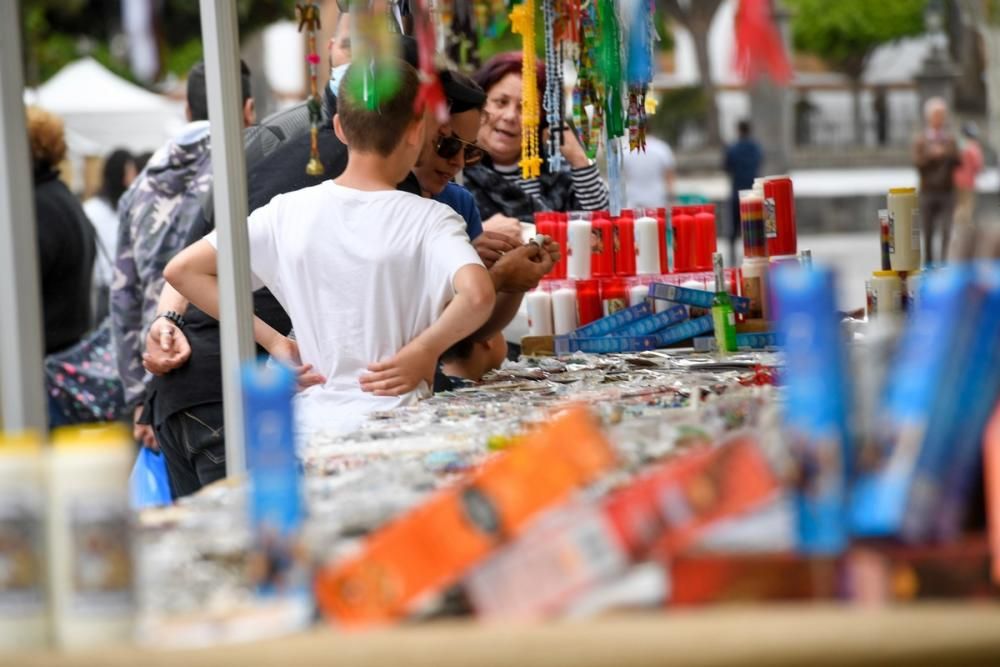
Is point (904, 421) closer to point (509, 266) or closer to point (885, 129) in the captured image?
point (509, 266)

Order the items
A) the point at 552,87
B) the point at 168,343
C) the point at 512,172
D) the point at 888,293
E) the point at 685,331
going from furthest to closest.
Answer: the point at 512,172
the point at 685,331
the point at 552,87
the point at 888,293
the point at 168,343

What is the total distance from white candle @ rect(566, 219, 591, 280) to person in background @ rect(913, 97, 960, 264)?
34.6ft

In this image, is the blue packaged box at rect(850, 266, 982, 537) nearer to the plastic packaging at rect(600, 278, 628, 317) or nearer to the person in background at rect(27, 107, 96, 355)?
the plastic packaging at rect(600, 278, 628, 317)

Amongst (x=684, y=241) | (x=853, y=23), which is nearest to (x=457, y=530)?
(x=684, y=241)

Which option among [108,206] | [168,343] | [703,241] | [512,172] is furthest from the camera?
[108,206]

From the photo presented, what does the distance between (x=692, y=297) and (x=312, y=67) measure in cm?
119

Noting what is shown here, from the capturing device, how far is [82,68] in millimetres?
14828

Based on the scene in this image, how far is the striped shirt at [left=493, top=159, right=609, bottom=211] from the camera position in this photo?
17.4ft

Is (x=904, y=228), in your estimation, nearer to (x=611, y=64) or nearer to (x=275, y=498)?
(x=611, y=64)

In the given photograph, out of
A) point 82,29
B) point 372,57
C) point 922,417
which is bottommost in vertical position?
point 922,417

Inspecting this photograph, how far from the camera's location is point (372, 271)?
314cm

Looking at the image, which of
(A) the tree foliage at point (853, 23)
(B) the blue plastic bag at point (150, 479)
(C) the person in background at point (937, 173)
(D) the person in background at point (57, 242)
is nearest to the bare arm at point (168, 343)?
(B) the blue plastic bag at point (150, 479)

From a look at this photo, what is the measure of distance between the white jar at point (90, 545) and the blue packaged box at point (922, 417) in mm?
712

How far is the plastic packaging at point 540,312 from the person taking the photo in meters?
4.53
